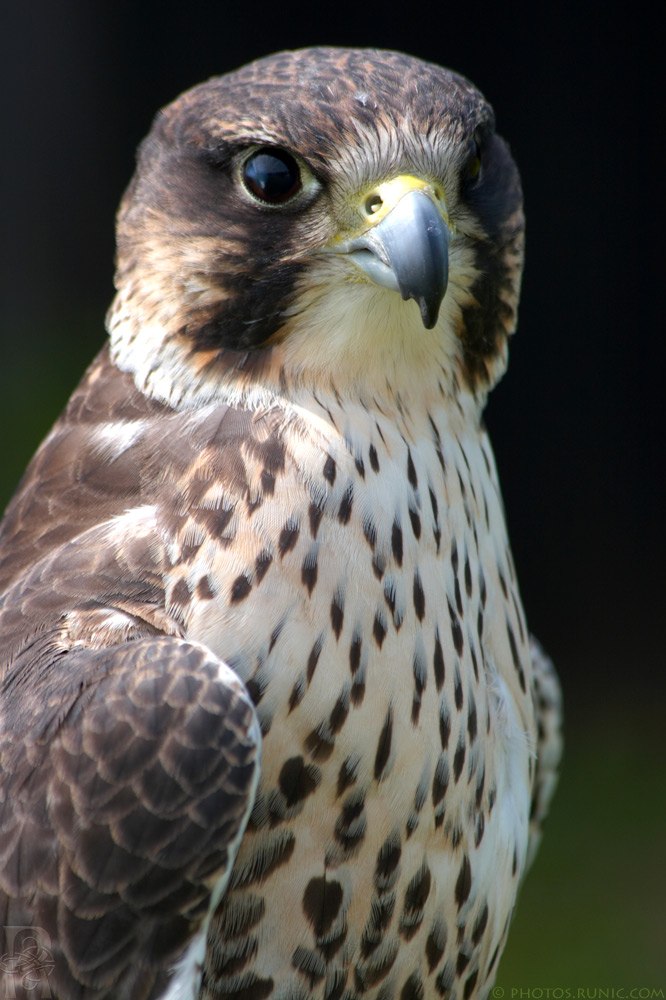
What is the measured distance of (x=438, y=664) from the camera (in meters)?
2.18

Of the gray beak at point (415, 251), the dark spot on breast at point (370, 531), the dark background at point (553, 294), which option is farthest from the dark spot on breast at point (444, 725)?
the dark background at point (553, 294)

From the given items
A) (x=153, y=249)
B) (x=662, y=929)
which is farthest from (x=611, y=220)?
(x=153, y=249)

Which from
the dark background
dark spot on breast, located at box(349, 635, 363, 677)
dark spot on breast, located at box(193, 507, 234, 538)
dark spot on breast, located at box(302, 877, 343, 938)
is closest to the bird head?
dark spot on breast, located at box(193, 507, 234, 538)

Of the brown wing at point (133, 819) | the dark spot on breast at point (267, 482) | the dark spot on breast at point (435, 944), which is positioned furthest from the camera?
the dark spot on breast at point (435, 944)

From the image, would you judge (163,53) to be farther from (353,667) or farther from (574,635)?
(353,667)

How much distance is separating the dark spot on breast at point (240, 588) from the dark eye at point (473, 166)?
2.77 feet

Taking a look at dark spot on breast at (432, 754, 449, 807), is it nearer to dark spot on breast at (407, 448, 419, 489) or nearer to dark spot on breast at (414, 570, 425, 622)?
dark spot on breast at (414, 570, 425, 622)

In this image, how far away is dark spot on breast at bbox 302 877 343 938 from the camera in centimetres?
205

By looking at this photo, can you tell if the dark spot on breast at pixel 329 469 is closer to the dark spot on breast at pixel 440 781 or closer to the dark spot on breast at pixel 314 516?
the dark spot on breast at pixel 314 516

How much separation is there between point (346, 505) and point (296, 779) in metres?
0.47

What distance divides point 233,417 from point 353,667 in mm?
488

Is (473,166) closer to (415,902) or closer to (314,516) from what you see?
(314,516)

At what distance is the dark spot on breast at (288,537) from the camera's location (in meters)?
2.06

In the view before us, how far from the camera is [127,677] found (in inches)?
75.7
